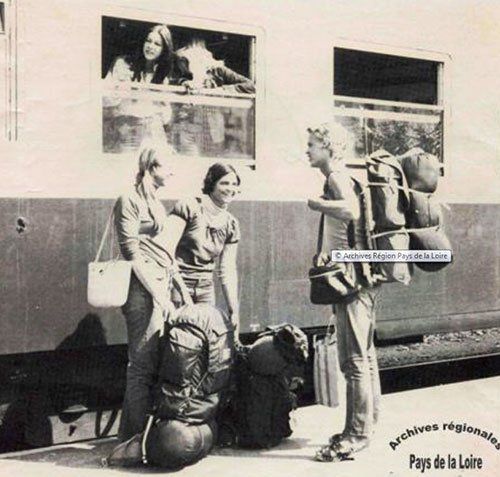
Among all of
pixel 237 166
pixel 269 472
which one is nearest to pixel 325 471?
pixel 269 472

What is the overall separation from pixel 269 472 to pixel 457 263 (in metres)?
1.95

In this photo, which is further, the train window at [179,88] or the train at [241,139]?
the train window at [179,88]

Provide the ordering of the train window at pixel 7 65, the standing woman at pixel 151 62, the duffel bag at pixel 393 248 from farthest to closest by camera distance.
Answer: the duffel bag at pixel 393 248
the standing woman at pixel 151 62
the train window at pixel 7 65

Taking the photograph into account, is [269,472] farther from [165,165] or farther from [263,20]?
[263,20]

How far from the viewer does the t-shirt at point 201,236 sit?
4641 mm

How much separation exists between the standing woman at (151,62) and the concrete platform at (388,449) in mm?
1823

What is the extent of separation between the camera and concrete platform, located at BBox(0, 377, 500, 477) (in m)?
4.37

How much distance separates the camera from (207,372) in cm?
446

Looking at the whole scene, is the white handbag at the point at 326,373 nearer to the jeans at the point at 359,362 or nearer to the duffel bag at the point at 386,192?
the jeans at the point at 359,362

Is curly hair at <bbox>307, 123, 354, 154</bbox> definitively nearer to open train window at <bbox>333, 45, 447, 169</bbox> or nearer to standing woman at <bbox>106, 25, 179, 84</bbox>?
open train window at <bbox>333, 45, 447, 169</bbox>

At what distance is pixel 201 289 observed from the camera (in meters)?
4.69

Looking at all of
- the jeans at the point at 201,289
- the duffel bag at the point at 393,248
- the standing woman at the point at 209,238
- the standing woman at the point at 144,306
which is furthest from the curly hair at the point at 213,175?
the duffel bag at the point at 393,248

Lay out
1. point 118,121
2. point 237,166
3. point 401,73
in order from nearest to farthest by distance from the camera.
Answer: point 118,121, point 237,166, point 401,73

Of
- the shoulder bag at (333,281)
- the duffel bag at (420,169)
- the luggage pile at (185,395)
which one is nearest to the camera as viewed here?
the luggage pile at (185,395)
